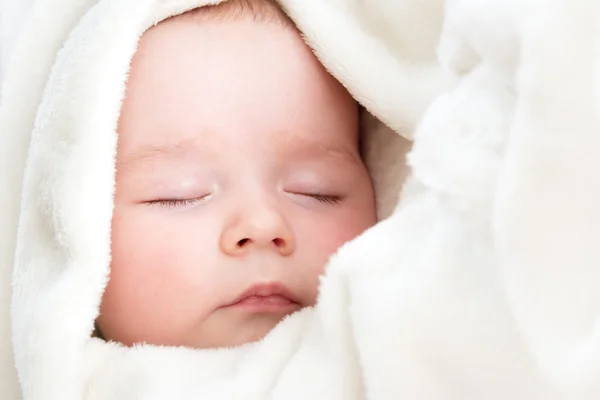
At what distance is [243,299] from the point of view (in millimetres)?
820

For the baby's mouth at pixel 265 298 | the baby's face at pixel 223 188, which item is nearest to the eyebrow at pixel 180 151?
the baby's face at pixel 223 188

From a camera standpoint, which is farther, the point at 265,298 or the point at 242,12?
the point at 242,12

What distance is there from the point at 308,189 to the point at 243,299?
167 mm

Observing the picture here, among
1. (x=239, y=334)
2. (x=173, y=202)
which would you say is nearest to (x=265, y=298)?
(x=239, y=334)

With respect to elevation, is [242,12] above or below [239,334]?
above

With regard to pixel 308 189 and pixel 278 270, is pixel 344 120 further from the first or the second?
pixel 278 270

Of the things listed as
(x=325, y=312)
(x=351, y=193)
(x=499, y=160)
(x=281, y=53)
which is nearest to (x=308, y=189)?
(x=351, y=193)

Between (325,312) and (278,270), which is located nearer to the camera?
(325,312)

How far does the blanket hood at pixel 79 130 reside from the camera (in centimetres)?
81

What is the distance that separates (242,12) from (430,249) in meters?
0.51

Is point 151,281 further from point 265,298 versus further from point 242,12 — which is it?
point 242,12

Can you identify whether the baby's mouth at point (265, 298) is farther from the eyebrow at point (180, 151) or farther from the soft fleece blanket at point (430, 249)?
the eyebrow at point (180, 151)

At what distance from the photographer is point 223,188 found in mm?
854

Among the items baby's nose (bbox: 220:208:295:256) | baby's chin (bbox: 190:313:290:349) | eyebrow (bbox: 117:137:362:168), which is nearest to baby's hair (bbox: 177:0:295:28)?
eyebrow (bbox: 117:137:362:168)
